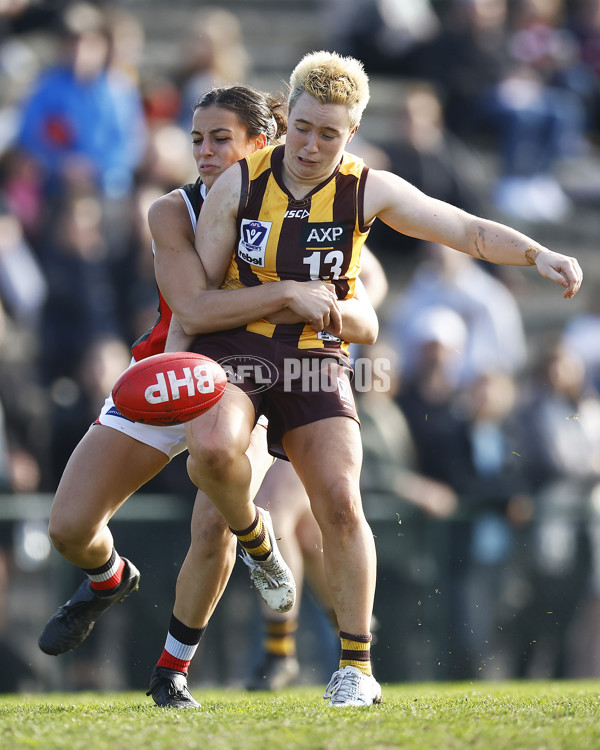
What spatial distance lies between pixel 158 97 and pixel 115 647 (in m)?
5.18

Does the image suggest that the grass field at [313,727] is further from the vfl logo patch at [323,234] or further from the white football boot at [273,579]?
the vfl logo patch at [323,234]

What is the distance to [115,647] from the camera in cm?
726

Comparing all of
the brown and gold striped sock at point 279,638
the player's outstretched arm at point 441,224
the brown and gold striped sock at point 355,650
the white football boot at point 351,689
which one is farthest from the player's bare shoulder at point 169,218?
the brown and gold striped sock at point 279,638

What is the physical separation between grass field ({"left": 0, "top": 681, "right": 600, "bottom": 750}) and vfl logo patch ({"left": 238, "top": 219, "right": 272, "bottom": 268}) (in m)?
1.69

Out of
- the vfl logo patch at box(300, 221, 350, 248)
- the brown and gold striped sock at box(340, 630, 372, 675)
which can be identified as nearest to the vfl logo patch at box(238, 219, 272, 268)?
the vfl logo patch at box(300, 221, 350, 248)

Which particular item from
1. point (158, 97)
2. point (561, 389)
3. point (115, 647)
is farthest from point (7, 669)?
point (158, 97)

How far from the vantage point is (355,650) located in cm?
430

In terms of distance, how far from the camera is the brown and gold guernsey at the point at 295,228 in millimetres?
4328

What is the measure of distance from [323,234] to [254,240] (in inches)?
10.4

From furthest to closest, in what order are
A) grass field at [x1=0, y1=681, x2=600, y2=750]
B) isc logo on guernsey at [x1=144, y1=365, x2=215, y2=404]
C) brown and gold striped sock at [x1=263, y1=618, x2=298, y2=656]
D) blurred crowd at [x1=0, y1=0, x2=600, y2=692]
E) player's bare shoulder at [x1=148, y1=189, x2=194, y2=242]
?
blurred crowd at [x1=0, y1=0, x2=600, y2=692]
brown and gold striped sock at [x1=263, y1=618, x2=298, y2=656]
player's bare shoulder at [x1=148, y1=189, x2=194, y2=242]
isc logo on guernsey at [x1=144, y1=365, x2=215, y2=404]
grass field at [x1=0, y1=681, x2=600, y2=750]

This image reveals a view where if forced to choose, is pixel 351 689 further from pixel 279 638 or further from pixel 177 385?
pixel 279 638

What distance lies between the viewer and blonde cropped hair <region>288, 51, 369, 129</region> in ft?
13.9

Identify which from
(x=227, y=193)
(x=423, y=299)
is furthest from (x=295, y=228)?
(x=423, y=299)

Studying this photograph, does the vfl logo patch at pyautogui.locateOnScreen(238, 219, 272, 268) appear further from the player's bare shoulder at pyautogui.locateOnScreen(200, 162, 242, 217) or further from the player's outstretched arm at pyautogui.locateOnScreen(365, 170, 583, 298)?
the player's outstretched arm at pyautogui.locateOnScreen(365, 170, 583, 298)
